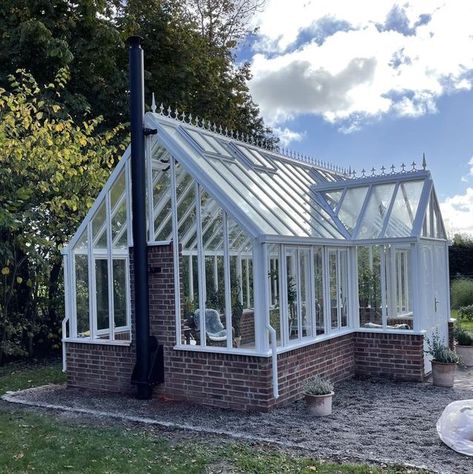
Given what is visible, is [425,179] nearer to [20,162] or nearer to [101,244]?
[101,244]

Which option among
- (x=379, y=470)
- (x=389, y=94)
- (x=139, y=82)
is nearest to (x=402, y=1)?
(x=389, y=94)

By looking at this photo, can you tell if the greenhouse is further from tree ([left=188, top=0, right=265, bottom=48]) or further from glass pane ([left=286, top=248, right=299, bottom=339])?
tree ([left=188, top=0, right=265, bottom=48])

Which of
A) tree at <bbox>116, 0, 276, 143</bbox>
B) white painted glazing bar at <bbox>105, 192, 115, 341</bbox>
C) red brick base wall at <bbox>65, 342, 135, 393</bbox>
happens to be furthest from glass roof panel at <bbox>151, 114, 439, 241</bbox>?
tree at <bbox>116, 0, 276, 143</bbox>

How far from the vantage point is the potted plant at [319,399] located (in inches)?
290

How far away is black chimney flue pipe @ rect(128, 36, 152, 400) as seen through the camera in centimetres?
819

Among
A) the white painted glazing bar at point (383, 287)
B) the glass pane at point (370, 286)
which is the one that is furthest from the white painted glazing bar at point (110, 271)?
the white painted glazing bar at point (383, 287)

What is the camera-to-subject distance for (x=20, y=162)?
11.2 m

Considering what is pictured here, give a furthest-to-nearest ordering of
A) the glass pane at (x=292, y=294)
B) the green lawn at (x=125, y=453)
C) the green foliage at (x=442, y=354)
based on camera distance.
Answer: the green foliage at (x=442, y=354)
the glass pane at (x=292, y=294)
the green lawn at (x=125, y=453)

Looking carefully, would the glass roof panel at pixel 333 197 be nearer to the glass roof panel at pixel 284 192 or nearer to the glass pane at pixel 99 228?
the glass roof panel at pixel 284 192

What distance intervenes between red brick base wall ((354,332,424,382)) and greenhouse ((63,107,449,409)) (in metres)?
0.02

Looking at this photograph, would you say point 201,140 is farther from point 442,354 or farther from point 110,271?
point 442,354

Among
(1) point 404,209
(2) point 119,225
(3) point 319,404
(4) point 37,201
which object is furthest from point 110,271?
(1) point 404,209

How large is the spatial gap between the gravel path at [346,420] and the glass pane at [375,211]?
263cm

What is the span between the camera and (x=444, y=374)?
900cm
